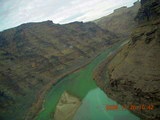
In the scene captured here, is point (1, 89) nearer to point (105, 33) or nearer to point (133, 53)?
point (133, 53)

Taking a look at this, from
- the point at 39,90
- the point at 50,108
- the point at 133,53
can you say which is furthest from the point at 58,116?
the point at 39,90
